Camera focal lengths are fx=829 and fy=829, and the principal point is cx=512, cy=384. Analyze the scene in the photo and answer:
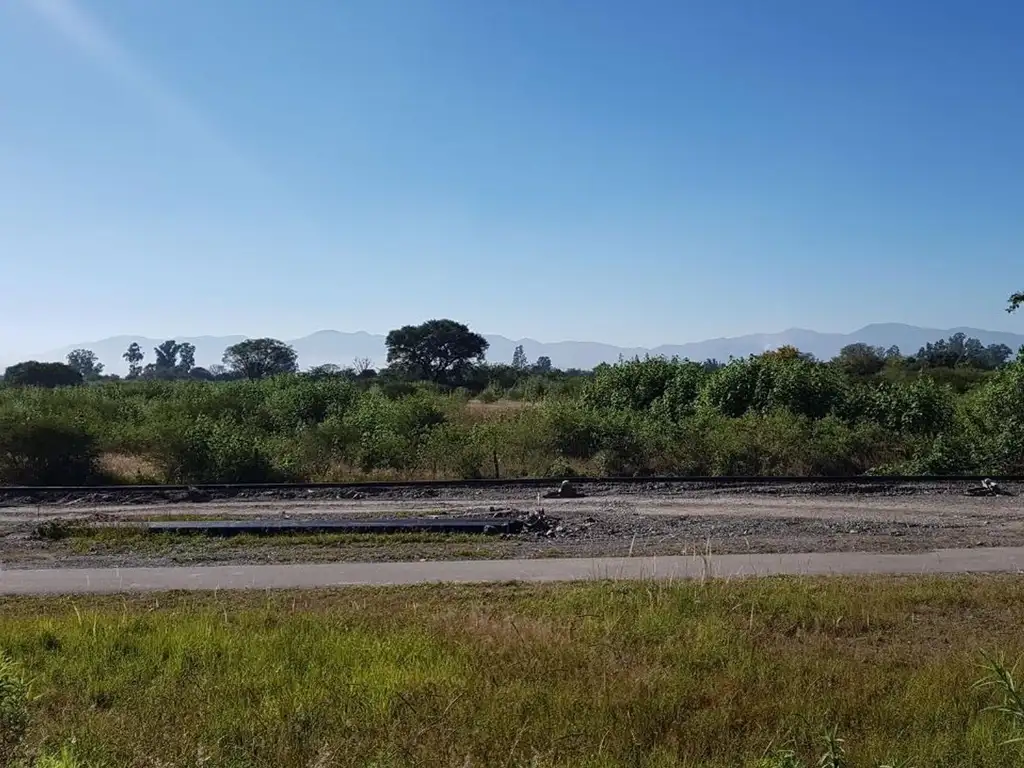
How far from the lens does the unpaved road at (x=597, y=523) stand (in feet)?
41.1

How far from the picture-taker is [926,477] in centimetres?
1817

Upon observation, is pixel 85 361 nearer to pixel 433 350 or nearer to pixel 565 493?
pixel 433 350

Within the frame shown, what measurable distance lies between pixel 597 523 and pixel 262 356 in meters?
108

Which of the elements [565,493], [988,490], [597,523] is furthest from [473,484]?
[988,490]

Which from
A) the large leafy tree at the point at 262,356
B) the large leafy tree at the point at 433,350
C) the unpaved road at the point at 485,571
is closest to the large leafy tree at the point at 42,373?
the large leafy tree at the point at 262,356

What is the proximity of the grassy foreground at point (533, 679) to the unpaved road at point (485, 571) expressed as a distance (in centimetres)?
140

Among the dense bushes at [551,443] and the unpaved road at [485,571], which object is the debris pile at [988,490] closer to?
the dense bushes at [551,443]

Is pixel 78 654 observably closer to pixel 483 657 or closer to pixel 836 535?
pixel 483 657

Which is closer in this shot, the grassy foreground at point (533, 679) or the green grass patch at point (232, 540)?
the grassy foreground at point (533, 679)

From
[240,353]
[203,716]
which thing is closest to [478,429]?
[203,716]

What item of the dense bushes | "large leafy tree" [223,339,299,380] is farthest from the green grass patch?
"large leafy tree" [223,339,299,380]

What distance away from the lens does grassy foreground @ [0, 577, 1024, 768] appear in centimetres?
505

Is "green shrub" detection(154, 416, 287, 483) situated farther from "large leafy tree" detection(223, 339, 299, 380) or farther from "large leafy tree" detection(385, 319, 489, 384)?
"large leafy tree" detection(223, 339, 299, 380)

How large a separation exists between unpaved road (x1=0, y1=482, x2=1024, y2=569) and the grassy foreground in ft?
9.24
